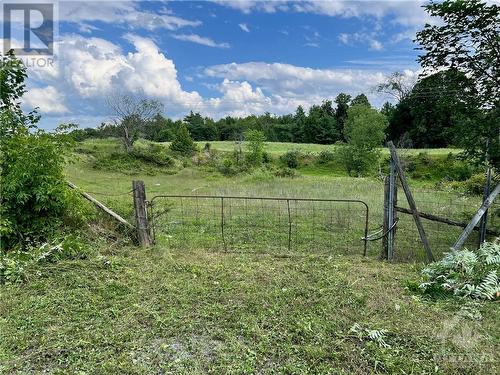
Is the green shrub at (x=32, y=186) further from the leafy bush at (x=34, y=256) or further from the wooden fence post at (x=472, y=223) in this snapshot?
the wooden fence post at (x=472, y=223)

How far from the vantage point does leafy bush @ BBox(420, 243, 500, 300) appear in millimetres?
4535

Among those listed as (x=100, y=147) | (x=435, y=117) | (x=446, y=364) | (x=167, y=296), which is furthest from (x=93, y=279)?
(x=100, y=147)

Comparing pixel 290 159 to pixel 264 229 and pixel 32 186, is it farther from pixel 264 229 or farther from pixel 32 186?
pixel 32 186

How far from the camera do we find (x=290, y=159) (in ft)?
130

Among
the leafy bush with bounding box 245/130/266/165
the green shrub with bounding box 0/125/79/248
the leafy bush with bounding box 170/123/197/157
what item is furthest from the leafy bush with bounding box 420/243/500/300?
the leafy bush with bounding box 170/123/197/157

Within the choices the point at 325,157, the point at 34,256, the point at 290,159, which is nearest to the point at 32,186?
the point at 34,256

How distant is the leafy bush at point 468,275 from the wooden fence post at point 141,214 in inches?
178

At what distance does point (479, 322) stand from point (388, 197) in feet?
8.94

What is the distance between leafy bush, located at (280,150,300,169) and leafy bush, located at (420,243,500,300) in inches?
1324

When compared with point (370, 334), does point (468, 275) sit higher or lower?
higher

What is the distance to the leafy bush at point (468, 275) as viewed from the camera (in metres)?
4.54

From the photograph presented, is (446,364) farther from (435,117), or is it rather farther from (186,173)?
(186,173)

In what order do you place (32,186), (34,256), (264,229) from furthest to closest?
(264,229) → (32,186) → (34,256)

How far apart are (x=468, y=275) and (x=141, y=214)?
5.17 metres
